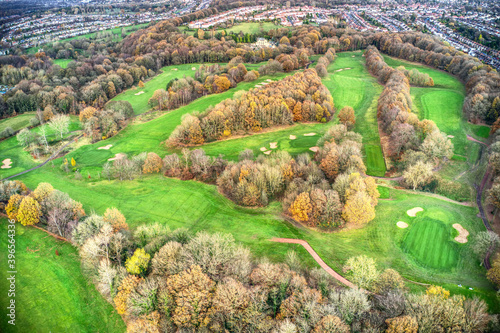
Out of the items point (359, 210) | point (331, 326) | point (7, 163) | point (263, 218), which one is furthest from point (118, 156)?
point (331, 326)

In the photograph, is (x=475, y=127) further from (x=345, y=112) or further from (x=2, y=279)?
(x=2, y=279)

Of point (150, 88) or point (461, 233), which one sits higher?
point (150, 88)

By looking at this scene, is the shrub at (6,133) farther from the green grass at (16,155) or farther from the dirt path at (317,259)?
the dirt path at (317,259)

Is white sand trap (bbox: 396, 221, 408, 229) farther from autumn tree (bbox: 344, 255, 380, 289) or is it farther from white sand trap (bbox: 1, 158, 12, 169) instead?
white sand trap (bbox: 1, 158, 12, 169)

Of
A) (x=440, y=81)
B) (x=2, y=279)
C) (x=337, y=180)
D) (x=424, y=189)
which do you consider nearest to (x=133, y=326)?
(x=2, y=279)

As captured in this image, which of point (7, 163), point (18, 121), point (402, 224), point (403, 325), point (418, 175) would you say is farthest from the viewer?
point (18, 121)

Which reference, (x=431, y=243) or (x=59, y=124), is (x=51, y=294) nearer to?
(x=431, y=243)

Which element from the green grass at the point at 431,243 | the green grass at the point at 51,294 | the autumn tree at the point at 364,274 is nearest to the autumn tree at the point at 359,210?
the green grass at the point at 431,243
